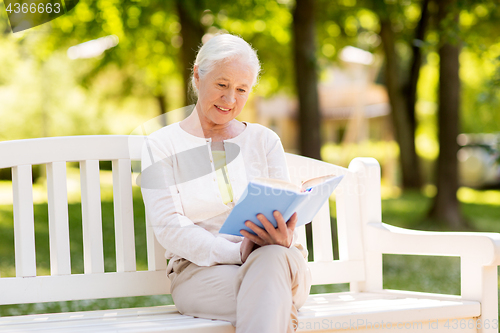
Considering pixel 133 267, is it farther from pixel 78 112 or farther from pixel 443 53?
pixel 78 112

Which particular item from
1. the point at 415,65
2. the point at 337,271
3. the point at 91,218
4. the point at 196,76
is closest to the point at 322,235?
the point at 337,271

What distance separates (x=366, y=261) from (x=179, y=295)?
1.13 meters

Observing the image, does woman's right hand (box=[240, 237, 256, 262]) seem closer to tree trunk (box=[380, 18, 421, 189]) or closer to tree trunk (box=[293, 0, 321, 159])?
tree trunk (box=[293, 0, 321, 159])

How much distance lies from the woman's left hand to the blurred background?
0.90 metres

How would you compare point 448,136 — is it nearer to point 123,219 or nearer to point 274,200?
point 123,219

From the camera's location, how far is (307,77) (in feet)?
21.4

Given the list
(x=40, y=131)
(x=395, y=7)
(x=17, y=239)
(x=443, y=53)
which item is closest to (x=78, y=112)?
(x=40, y=131)

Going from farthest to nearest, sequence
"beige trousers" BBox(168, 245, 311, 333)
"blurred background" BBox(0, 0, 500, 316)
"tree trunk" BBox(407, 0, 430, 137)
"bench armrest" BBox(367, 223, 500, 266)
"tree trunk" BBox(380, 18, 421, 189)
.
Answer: "tree trunk" BBox(380, 18, 421, 189) → "tree trunk" BBox(407, 0, 430, 137) → "blurred background" BBox(0, 0, 500, 316) → "bench armrest" BBox(367, 223, 500, 266) → "beige trousers" BBox(168, 245, 311, 333)

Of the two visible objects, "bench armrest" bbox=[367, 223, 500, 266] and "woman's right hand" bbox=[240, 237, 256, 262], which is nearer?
"woman's right hand" bbox=[240, 237, 256, 262]

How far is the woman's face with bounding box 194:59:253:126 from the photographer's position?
239 centimetres

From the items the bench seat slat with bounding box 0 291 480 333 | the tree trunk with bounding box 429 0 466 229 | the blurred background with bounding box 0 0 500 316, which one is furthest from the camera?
the tree trunk with bounding box 429 0 466 229

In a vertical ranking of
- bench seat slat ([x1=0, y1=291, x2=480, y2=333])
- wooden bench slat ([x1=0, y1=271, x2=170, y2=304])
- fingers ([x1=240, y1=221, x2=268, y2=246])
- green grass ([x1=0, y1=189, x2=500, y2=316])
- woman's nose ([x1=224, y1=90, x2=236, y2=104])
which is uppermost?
woman's nose ([x1=224, y1=90, x2=236, y2=104])

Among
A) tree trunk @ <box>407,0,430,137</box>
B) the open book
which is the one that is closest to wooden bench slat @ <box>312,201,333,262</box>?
the open book

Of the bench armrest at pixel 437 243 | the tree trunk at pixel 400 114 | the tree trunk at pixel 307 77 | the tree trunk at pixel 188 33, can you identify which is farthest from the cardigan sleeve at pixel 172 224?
the tree trunk at pixel 400 114
